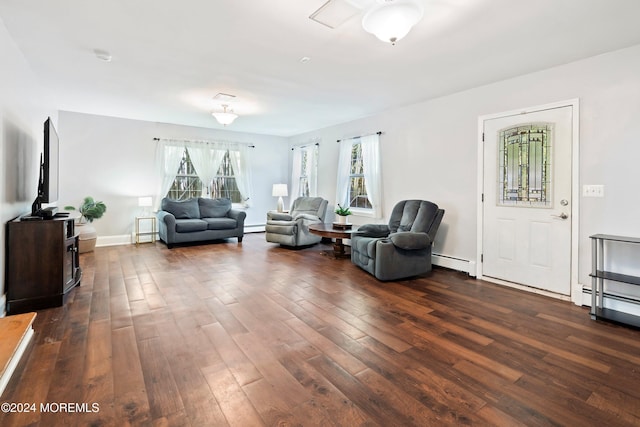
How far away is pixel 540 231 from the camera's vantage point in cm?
346

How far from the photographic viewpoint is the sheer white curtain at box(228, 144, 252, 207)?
292 inches

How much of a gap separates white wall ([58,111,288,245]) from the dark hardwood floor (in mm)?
2960

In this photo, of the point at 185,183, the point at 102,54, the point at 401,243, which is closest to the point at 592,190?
the point at 401,243

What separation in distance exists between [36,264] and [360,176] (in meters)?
4.76

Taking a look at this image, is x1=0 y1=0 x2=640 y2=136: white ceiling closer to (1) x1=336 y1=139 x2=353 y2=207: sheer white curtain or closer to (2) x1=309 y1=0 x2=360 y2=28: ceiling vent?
(2) x1=309 y1=0 x2=360 y2=28: ceiling vent

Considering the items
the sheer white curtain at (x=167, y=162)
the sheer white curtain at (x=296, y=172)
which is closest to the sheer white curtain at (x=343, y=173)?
the sheer white curtain at (x=296, y=172)

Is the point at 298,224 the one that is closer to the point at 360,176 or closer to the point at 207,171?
the point at 360,176

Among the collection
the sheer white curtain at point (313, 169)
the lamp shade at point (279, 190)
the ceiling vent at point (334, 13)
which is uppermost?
the ceiling vent at point (334, 13)

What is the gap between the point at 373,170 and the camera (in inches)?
217

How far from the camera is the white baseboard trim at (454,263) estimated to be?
4.09 metres

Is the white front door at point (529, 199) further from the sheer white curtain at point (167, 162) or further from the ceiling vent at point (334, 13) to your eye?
the sheer white curtain at point (167, 162)

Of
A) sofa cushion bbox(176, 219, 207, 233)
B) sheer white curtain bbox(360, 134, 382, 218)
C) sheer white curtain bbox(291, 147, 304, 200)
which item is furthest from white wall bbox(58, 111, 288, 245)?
sheer white curtain bbox(360, 134, 382, 218)

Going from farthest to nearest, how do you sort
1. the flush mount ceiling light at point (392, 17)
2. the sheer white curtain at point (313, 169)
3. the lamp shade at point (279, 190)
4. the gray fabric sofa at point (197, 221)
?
the lamp shade at point (279, 190) < the sheer white curtain at point (313, 169) < the gray fabric sofa at point (197, 221) < the flush mount ceiling light at point (392, 17)

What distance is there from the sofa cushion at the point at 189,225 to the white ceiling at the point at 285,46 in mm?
2256
